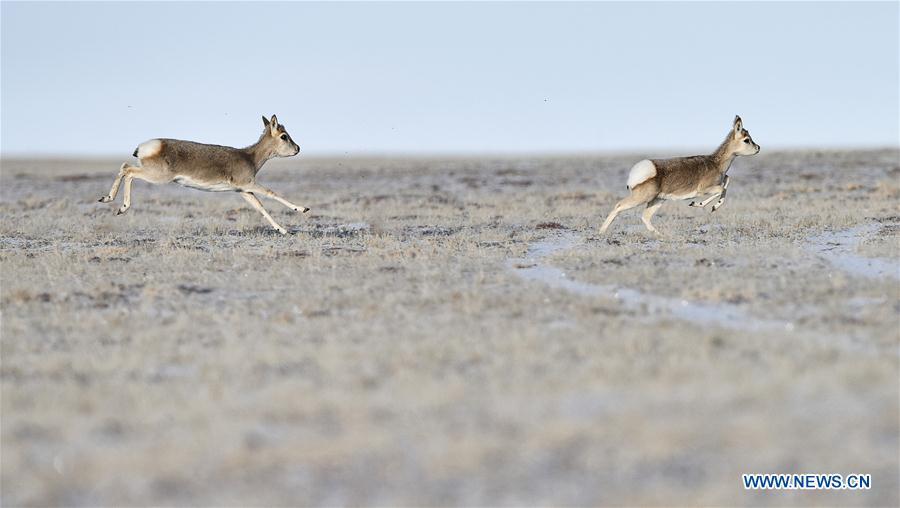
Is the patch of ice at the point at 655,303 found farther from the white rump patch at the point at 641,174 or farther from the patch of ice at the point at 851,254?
the white rump patch at the point at 641,174

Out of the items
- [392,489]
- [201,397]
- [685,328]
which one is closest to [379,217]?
[685,328]

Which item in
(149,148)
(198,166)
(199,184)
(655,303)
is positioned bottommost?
(655,303)

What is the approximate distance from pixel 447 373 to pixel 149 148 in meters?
11.9

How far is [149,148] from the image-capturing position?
1823 cm

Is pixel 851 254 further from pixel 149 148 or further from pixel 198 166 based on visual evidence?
pixel 149 148

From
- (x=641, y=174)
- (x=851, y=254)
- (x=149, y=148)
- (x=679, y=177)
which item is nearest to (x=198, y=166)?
(x=149, y=148)

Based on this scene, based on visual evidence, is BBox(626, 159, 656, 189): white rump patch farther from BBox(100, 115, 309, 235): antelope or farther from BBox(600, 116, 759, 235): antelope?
BBox(100, 115, 309, 235): antelope

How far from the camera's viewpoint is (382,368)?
26.7 ft

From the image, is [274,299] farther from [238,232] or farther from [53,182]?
[53,182]

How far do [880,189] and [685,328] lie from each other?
2541cm

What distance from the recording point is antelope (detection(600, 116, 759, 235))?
18797mm

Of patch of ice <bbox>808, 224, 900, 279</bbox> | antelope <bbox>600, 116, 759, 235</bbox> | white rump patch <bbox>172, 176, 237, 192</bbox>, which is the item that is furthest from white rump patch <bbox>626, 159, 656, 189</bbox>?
white rump patch <bbox>172, 176, 237, 192</bbox>

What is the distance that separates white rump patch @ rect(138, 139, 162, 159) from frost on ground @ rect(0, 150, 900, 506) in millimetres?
2067

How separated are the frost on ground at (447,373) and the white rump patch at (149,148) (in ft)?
6.78
